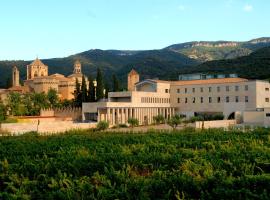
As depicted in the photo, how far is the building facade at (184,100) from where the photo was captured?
56.3m

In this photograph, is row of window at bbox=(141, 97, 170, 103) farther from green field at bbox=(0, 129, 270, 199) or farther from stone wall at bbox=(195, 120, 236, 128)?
green field at bbox=(0, 129, 270, 199)

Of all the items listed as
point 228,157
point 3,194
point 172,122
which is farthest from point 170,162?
point 172,122

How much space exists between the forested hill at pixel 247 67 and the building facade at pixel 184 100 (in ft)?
106

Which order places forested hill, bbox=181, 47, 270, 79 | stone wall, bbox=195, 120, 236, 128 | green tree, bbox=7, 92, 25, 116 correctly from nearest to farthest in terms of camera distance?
stone wall, bbox=195, 120, 236, 128
green tree, bbox=7, 92, 25, 116
forested hill, bbox=181, 47, 270, 79

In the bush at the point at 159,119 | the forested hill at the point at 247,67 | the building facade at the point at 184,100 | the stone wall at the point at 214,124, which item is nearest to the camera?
the stone wall at the point at 214,124

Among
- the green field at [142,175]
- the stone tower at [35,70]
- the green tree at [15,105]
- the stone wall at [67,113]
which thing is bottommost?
the green field at [142,175]

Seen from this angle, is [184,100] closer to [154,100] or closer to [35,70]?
[154,100]

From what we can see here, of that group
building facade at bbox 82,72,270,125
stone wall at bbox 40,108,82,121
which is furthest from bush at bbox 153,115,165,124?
stone wall at bbox 40,108,82,121

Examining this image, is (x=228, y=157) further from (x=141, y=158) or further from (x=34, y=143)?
(x=34, y=143)

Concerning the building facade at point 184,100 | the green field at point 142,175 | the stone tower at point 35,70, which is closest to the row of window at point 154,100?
the building facade at point 184,100

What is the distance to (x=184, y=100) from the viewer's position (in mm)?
63062

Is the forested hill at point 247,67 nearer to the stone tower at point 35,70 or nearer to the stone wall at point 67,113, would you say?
the stone wall at point 67,113

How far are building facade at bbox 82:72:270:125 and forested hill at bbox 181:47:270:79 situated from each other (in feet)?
106

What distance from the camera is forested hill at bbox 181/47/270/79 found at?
99.9 m
